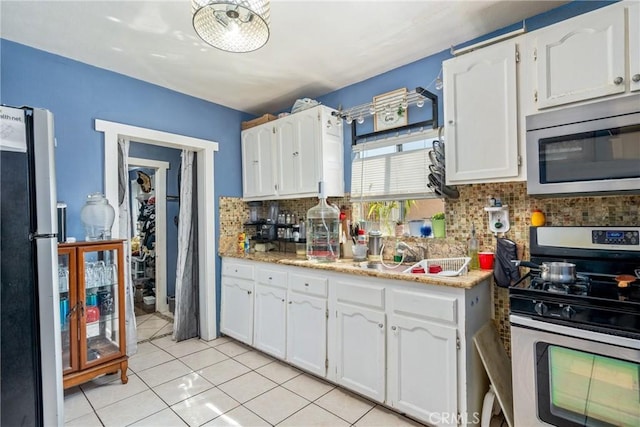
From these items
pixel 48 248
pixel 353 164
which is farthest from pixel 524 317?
pixel 48 248

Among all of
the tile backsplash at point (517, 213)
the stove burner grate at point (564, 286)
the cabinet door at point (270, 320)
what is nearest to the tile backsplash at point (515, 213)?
the tile backsplash at point (517, 213)

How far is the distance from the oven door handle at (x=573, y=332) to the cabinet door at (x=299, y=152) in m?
1.82

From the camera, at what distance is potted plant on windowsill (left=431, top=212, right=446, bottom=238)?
235 centimetres

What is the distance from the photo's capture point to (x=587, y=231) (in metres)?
1.69

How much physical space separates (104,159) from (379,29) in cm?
237

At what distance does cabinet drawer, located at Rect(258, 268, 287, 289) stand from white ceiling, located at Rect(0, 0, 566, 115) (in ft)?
5.62

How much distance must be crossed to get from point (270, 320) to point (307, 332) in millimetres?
460

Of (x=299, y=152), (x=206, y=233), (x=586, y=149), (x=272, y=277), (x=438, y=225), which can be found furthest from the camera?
(x=206, y=233)

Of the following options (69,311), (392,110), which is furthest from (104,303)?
(392,110)

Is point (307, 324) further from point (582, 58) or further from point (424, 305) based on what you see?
point (582, 58)

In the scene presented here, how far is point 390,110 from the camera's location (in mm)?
2572

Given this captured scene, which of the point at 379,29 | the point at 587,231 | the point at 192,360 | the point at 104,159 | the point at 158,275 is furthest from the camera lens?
the point at 158,275

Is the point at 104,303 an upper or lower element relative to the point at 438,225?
lower

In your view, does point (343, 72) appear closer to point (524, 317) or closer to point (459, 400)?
point (524, 317)
